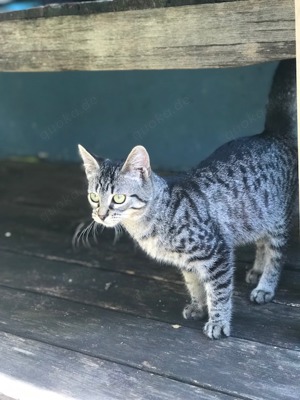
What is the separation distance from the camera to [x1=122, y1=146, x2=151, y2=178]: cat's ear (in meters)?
2.23

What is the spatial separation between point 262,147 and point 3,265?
1526 millimetres

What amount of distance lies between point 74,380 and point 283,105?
1.45 metres

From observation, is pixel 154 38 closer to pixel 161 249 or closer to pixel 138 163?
pixel 138 163

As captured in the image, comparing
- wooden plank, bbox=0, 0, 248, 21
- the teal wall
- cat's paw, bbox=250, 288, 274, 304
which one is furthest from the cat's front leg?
the teal wall

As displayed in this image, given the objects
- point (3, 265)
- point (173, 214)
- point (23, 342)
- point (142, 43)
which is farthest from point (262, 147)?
point (3, 265)

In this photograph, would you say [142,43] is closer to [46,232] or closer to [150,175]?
[150,175]

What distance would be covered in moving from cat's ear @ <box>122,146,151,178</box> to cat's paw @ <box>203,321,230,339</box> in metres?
0.64

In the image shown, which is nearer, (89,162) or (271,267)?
(89,162)

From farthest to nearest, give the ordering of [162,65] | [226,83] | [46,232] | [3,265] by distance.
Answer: [226,83]
[46,232]
[3,265]
[162,65]

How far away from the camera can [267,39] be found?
2.07 metres

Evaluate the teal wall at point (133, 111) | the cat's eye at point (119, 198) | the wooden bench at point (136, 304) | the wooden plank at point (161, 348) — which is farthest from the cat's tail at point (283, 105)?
the teal wall at point (133, 111)

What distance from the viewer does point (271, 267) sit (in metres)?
2.57

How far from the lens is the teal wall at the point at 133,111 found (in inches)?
165

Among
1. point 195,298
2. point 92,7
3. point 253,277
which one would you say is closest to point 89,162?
point 92,7
